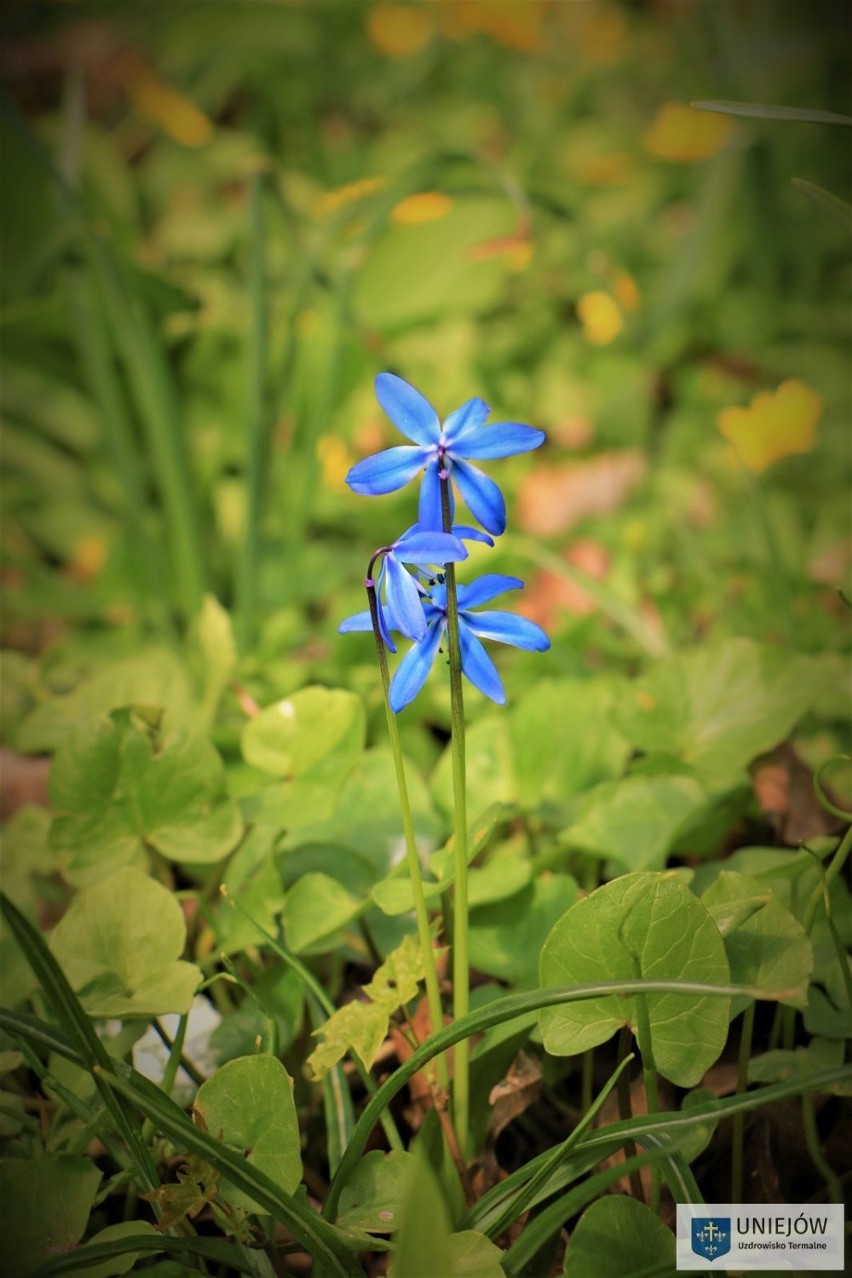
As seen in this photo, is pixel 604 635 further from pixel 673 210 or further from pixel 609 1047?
pixel 673 210

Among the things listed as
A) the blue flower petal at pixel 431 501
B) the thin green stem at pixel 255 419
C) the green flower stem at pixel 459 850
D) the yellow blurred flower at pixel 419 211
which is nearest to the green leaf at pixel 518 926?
the green flower stem at pixel 459 850

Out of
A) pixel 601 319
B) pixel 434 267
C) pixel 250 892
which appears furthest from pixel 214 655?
pixel 601 319

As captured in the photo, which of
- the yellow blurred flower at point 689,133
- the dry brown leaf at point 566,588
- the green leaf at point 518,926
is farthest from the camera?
the yellow blurred flower at point 689,133

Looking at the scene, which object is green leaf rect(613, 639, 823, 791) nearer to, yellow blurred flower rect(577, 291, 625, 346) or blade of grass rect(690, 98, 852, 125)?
blade of grass rect(690, 98, 852, 125)

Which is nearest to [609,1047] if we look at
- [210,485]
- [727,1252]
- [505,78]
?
[727,1252]

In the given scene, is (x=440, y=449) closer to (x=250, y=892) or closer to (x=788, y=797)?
(x=250, y=892)

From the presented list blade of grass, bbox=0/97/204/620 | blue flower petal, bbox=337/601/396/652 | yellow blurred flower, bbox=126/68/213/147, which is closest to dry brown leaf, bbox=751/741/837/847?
blue flower petal, bbox=337/601/396/652

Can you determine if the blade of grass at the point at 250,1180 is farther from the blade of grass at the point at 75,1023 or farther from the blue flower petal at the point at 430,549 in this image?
the blue flower petal at the point at 430,549
